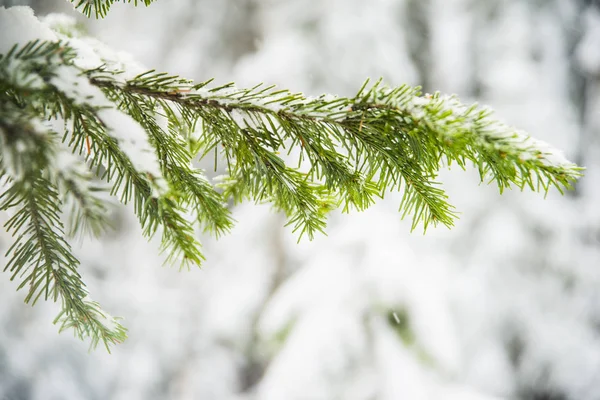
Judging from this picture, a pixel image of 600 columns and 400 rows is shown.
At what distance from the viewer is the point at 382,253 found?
237 centimetres

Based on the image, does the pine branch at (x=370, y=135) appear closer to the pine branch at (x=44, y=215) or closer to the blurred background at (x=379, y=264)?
the pine branch at (x=44, y=215)

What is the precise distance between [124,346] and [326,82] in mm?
3364

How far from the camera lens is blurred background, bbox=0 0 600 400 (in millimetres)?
2547

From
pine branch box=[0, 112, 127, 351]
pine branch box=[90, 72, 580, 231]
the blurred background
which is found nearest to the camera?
pine branch box=[0, 112, 127, 351]

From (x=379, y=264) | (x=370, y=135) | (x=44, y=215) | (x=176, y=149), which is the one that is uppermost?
(x=379, y=264)

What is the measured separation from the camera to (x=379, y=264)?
7.68 ft

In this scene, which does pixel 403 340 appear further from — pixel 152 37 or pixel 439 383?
pixel 152 37

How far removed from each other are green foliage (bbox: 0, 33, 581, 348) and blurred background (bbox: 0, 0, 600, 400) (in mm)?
1781

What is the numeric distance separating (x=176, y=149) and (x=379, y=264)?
1.90 m

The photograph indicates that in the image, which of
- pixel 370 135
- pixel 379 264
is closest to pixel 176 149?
pixel 370 135

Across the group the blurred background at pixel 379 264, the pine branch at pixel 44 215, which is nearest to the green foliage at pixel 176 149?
the pine branch at pixel 44 215

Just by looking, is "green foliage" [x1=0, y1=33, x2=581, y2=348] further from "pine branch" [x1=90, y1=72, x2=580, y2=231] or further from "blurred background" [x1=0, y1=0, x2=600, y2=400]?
"blurred background" [x1=0, y1=0, x2=600, y2=400]

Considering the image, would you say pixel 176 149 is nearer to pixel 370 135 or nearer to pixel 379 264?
pixel 370 135

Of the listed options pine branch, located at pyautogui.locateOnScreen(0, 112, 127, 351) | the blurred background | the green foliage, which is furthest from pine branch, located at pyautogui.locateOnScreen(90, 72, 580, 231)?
the blurred background
